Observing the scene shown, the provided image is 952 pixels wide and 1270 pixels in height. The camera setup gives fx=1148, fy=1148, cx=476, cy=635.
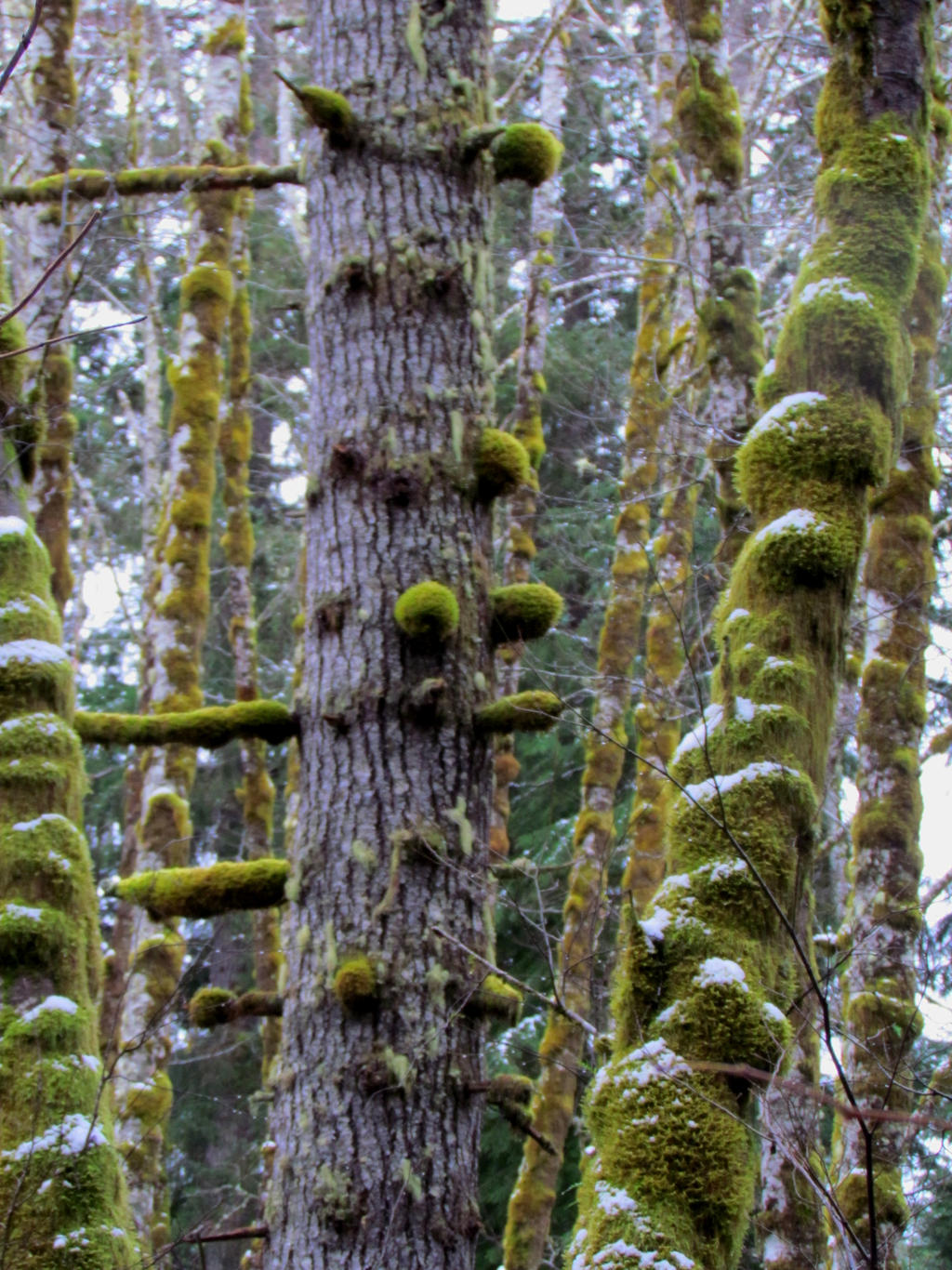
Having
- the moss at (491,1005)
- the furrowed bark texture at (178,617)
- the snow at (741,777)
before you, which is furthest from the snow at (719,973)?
the furrowed bark texture at (178,617)

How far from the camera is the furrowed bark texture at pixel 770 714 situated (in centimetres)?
239

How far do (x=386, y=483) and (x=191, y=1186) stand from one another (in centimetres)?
1087

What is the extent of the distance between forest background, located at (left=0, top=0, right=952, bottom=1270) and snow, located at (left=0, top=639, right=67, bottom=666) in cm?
213

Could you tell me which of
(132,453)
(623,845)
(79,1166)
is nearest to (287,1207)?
(79,1166)

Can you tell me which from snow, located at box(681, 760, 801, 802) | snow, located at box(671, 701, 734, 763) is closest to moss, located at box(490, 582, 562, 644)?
snow, located at box(671, 701, 734, 763)

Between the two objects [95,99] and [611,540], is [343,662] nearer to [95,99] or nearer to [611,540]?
[611,540]

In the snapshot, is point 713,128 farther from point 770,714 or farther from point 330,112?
point 770,714

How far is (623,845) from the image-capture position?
31.2 ft

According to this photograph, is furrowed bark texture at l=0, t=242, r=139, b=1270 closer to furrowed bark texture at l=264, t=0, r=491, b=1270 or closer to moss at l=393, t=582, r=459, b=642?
furrowed bark texture at l=264, t=0, r=491, b=1270

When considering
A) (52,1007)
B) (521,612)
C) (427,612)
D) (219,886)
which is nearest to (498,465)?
(521,612)

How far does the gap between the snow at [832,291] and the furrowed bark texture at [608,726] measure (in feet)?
5.50

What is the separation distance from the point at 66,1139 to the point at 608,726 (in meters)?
4.77

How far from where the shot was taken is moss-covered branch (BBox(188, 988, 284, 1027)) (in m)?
3.48

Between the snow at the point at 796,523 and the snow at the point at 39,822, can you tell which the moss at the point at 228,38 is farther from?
the snow at the point at 796,523
